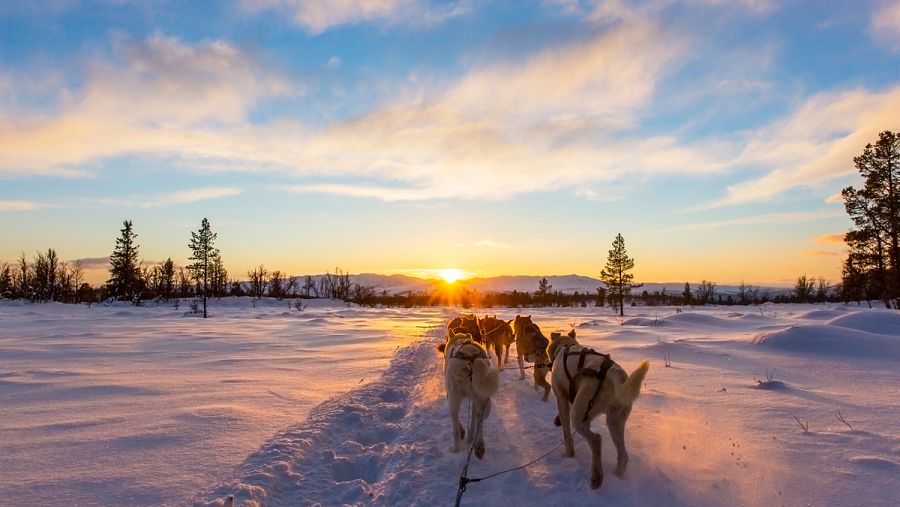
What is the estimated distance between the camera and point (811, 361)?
970 centimetres

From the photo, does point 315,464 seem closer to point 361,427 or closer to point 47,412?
point 361,427

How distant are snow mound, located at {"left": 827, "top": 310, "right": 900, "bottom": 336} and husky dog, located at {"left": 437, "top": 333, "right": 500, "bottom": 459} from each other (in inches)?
618

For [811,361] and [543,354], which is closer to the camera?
[543,354]

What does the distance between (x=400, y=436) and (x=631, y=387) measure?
3.14 metres

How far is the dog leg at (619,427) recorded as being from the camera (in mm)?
4086

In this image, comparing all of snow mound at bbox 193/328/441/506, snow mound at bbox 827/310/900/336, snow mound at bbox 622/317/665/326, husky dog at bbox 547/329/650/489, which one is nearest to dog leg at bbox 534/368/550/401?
snow mound at bbox 193/328/441/506

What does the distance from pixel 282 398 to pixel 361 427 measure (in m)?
1.96

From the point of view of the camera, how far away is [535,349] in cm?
866

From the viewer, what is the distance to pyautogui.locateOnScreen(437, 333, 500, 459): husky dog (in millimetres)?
4523

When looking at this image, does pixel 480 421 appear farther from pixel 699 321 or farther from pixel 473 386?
pixel 699 321

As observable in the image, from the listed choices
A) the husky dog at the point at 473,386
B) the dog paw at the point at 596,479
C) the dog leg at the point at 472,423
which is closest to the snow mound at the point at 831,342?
the dog paw at the point at 596,479

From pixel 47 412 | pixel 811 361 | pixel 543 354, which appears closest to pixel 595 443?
pixel 543 354

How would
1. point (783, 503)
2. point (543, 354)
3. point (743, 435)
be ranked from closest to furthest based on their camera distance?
point (783, 503)
point (743, 435)
point (543, 354)

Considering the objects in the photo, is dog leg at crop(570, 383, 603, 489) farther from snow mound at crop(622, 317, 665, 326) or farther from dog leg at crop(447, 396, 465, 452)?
snow mound at crop(622, 317, 665, 326)
